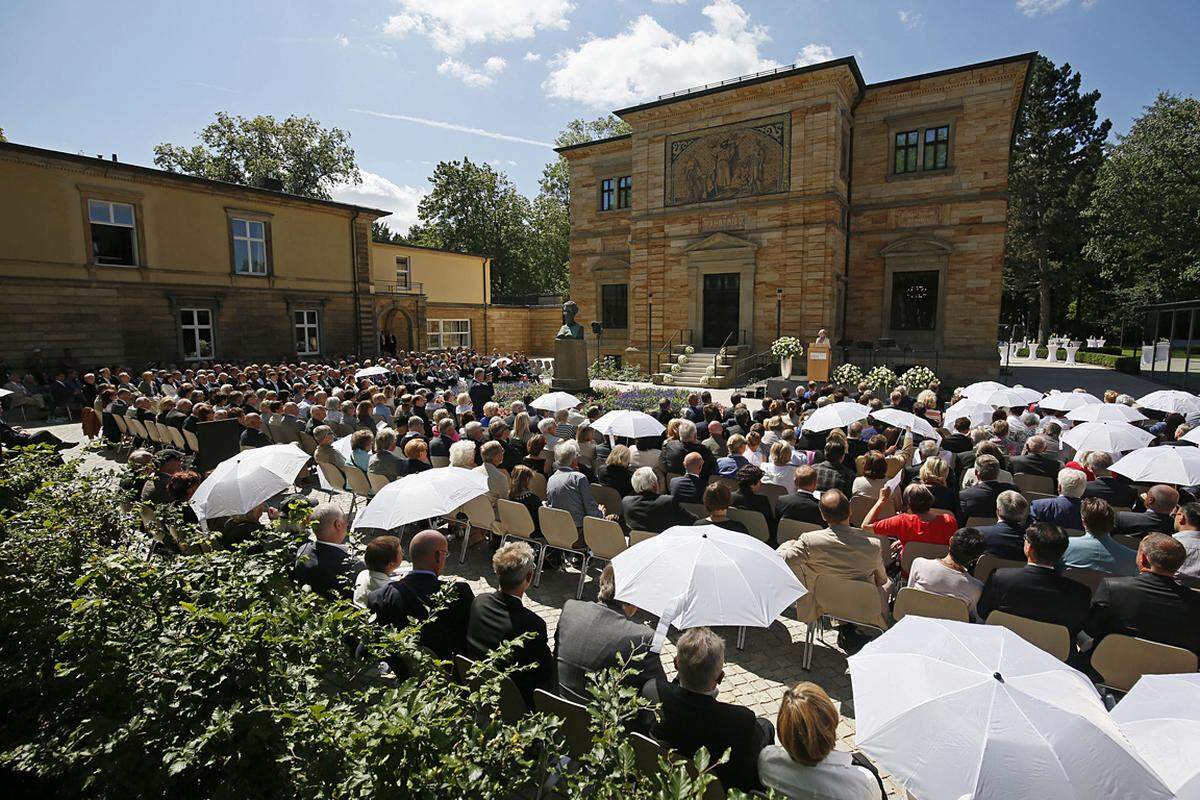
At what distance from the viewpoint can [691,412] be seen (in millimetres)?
10648

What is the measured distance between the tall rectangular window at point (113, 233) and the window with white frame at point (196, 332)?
258 centimetres

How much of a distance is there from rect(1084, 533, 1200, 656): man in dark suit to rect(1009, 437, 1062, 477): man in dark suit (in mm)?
3897

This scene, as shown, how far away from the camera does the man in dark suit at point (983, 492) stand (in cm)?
629

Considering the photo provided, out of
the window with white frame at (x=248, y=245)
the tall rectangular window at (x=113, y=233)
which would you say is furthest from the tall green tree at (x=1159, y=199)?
the tall rectangular window at (x=113, y=233)

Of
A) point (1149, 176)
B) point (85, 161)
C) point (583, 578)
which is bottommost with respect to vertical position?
point (583, 578)

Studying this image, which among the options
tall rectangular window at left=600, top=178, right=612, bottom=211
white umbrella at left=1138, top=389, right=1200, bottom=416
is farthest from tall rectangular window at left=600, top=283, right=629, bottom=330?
white umbrella at left=1138, top=389, right=1200, bottom=416

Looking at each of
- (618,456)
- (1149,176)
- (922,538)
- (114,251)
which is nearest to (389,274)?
(114,251)

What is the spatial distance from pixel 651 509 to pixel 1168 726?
13.4 ft

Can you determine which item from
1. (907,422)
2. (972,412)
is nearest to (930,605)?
(907,422)

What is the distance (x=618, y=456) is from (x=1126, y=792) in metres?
5.57

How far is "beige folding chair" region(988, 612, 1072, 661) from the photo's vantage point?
3918 millimetres

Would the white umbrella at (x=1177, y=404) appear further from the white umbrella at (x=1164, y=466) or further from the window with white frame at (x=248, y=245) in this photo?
the window with white frame at (x=248, y=245)

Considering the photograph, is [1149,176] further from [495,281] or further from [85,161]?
[85,161]

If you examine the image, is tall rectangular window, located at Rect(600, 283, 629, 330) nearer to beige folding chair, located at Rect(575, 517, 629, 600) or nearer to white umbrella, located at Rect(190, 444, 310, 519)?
beige folding chair, located at Rect(575, 517, 629, 600)
